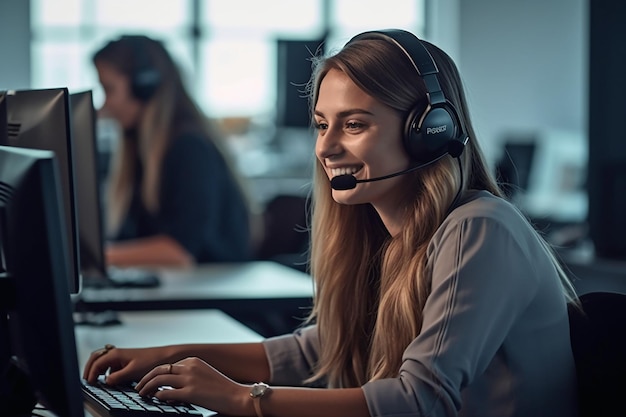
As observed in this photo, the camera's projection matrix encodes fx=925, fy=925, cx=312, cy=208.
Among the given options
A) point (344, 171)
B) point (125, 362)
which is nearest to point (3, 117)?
point (125, 362)

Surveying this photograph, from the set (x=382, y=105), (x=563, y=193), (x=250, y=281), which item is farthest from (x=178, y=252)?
(x=563, y=193)

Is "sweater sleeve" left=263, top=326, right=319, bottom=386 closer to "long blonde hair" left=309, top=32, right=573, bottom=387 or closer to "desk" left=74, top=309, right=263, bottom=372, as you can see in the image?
"long blonde hair" left=309, top=32, right=573, bottom=387

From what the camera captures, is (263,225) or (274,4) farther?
(274,4)

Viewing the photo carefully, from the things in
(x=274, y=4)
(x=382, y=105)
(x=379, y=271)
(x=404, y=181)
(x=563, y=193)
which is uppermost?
(x=274, y=4)

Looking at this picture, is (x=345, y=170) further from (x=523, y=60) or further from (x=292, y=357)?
(x=523, y=60)

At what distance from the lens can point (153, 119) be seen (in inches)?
114

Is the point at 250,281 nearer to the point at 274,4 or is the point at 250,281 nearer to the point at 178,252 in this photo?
the point at 178,252

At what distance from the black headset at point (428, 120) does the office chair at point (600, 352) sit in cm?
28

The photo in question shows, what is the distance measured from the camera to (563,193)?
16.4ft

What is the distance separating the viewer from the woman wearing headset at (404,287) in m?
1.13

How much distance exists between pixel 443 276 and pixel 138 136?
197cm

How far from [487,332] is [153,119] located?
1.96 metres

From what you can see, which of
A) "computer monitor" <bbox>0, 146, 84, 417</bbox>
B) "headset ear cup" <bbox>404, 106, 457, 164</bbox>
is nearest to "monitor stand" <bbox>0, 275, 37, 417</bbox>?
"computer monitor" <bbox>0, 146, 84, 417</bbox>

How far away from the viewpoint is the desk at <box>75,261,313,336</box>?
231 cm
